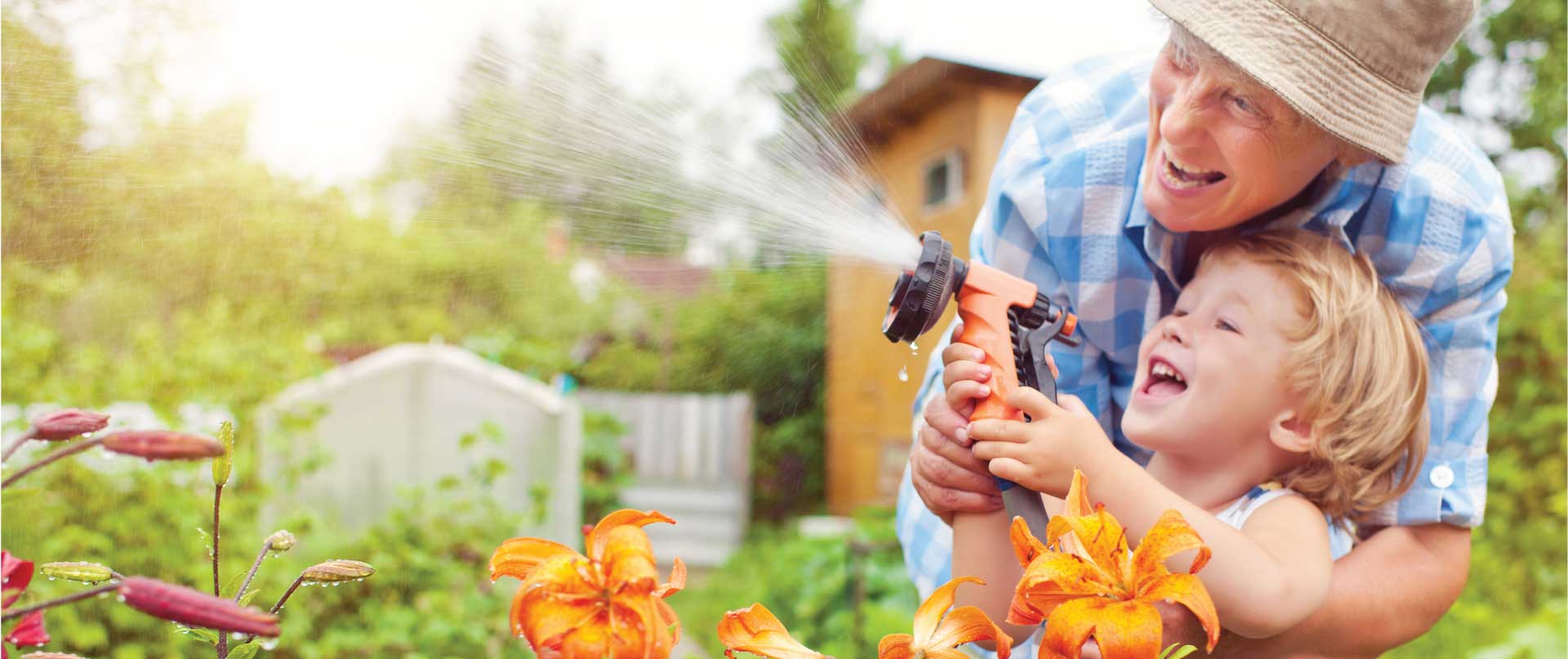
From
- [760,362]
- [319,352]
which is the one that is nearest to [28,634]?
[319,352]

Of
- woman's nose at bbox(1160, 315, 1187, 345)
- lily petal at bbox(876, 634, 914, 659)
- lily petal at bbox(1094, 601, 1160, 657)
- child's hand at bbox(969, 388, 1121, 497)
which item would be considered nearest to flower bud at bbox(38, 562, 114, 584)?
lily petal at bbox(876, 634, 914, 659)

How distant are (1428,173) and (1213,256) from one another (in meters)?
0.30

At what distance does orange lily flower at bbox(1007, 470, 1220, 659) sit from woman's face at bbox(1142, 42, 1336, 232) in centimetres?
56

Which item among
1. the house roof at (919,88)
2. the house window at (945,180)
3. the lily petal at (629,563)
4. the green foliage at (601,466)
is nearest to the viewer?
the lily petal at (629,563)

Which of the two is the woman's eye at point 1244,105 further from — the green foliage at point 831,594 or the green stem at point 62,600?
the green foliage at point 831,594

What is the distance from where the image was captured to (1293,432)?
4.21ft

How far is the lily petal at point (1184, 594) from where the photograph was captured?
2.13ft

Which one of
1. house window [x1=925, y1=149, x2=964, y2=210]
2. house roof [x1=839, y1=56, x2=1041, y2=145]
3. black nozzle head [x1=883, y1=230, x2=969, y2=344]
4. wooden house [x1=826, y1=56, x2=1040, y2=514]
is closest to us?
black nozzle head [x1=883, y1=230, x2=969, y2=344]

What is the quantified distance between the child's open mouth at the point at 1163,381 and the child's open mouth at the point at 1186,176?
9.0 inches

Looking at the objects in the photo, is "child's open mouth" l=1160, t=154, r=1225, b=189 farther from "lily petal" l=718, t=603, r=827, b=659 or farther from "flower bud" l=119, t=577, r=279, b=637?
"flower bud" l=119, t=577, r=279, b=637

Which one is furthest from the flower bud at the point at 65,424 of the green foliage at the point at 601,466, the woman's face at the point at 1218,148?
the green foliage at the point at 601,466

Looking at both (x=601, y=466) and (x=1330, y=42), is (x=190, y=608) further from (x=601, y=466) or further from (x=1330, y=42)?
(x=601, y=466)

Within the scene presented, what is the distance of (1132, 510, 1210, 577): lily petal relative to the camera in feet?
2.19

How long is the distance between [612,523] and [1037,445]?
20.4 inches
